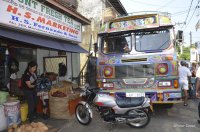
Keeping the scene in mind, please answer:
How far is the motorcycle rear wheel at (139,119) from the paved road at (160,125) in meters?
0.13

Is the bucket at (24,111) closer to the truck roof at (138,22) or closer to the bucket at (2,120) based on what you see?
the bucket at (2,120)

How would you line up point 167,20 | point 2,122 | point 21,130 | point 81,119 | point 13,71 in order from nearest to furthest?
point 21,130, point 2,122, point 81,119, point 167,20, point 13,71

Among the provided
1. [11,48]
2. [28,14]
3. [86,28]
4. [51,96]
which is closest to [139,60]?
[51,96]

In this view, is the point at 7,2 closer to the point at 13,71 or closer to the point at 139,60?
the point at 13,71

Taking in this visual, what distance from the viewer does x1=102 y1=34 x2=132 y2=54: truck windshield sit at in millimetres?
7781

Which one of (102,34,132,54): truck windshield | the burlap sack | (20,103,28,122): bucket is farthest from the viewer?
(102,34,132,54): truck windshield

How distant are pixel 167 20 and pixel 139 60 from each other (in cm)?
154

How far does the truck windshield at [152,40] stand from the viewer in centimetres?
732

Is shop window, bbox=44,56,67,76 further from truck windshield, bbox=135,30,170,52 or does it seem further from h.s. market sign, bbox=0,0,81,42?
truck windshield, bbox=135,30,170,52

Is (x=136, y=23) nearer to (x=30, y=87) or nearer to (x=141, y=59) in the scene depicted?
(x=141, y=59)

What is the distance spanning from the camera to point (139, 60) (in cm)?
733

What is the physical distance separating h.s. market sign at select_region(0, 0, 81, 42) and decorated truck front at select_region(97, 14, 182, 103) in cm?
169

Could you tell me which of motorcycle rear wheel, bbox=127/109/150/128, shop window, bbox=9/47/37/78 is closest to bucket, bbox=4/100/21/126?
shop window, bbox=9/47/37/78

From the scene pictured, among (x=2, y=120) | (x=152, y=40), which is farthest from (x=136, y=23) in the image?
(x=2, y=120)
